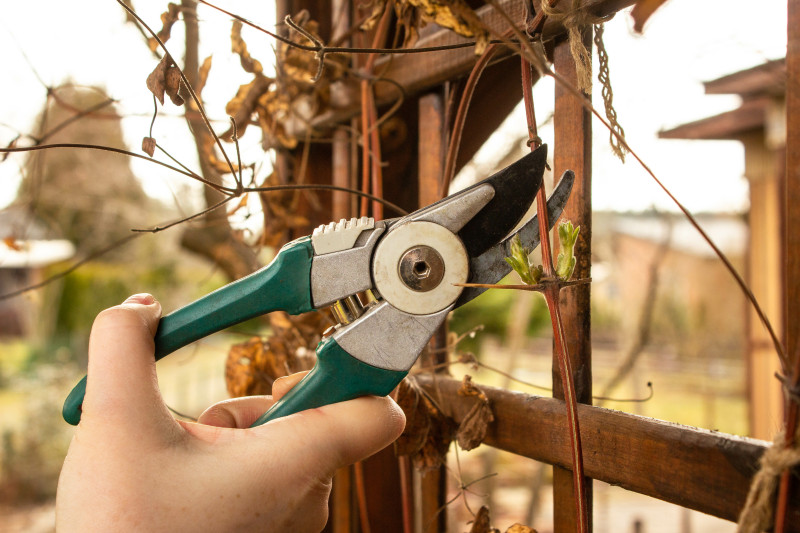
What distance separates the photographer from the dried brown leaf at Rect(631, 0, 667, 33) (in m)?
0.59

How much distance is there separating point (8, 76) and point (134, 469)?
4.85 meters

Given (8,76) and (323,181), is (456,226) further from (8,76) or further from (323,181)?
(8,76)

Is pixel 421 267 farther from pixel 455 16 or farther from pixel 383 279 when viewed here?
pixel 455 16

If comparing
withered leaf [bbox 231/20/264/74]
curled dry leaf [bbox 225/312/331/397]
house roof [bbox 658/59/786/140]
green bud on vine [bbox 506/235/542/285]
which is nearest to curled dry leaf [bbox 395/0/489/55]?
green bud on vine [bbox 506/235/542/285]

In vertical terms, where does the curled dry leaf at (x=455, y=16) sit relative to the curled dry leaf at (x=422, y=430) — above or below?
above

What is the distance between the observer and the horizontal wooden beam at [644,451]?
1.84ft

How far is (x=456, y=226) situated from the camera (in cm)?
67

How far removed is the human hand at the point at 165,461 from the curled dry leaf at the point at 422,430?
0.28 meters

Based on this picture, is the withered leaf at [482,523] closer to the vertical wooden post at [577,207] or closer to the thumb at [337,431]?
the vertical wooden post at [577,207]

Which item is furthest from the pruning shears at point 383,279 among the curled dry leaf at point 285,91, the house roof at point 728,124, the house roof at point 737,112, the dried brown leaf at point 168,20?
the house roof at point 728,124

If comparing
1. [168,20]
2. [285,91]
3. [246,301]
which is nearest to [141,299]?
[246,301]

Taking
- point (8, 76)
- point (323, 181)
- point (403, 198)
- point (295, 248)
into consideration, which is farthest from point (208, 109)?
point (8, 76)

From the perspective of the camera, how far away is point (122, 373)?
0.56 metres

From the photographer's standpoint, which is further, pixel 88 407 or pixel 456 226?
pixel 456 226
